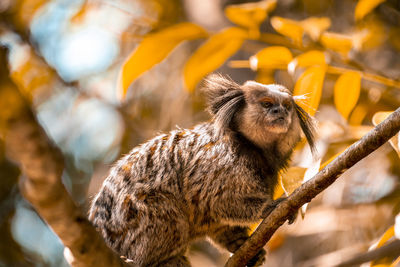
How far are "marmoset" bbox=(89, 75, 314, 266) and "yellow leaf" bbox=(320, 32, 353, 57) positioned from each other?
24.6 inches

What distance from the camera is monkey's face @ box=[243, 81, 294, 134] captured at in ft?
10.9

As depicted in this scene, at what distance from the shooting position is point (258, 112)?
11.3ft

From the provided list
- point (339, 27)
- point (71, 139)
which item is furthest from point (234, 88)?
point (71, 139)

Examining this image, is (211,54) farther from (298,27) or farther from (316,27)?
(316,27)

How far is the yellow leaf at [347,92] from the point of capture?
256 centimetres

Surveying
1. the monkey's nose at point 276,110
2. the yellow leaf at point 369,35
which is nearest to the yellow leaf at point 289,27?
the yellow leaf at point 369,35

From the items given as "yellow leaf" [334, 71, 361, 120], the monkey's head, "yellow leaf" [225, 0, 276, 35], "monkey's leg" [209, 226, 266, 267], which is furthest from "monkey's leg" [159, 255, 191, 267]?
"yellow leaf" [225, 0, 276, 35]

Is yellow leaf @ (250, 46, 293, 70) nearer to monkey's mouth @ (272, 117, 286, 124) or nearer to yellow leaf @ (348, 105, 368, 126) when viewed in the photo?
monkey's mouth @ (272, 117, 286, 124)

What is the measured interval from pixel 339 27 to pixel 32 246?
14.1ft

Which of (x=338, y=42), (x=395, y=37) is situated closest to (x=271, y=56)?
(x=338, y=42)

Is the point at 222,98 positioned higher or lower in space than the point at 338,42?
lower

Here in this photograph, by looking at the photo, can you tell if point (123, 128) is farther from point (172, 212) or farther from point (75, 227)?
point (75, 227)

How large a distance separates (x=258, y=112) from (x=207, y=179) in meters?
0.60

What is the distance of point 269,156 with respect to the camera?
3.54 meters
